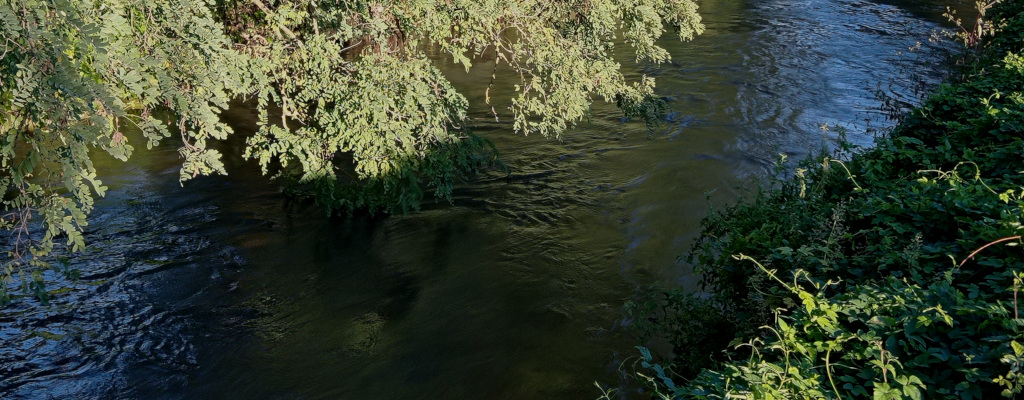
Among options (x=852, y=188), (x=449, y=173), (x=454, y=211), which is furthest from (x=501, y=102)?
(x=852, y=188)

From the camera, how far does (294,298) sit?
27.3 ft

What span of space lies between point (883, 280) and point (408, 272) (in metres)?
5.99

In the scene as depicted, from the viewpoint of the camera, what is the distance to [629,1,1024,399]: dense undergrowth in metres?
2.88

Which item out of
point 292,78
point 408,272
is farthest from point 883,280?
point 292,78

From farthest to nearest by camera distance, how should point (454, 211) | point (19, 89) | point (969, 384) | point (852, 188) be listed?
1. point (454, 211)
2. point (852, 188)
3. point (19, 89)
4. point (969, 384)

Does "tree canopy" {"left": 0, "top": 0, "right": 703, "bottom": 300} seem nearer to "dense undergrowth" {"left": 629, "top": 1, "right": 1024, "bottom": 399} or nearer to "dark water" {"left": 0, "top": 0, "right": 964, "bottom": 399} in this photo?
"dark water" {"left": 0, "top": 0, "right": 964, "bottom": 399}

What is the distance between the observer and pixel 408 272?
8.81m

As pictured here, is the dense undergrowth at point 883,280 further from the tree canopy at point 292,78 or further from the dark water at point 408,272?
the tree canopy at point 292,78

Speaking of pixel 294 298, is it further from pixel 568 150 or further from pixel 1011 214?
pixel 1011 214

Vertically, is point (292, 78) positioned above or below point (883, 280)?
above

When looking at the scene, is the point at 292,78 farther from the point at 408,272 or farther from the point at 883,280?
the point at 883,280

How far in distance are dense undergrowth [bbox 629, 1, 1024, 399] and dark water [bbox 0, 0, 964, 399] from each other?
212cm

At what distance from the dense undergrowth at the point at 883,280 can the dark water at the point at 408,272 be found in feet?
6.96

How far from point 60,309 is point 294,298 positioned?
2.40m
